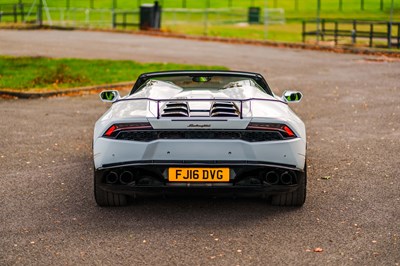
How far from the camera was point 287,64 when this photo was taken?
79.5 ft

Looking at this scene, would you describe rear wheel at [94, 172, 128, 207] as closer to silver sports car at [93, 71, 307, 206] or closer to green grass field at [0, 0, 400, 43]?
silver sports car at [93, 71, 307, 206]

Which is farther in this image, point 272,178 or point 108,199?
point 108,199

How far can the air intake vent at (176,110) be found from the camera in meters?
7.26

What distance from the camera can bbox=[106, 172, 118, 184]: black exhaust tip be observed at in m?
7.34

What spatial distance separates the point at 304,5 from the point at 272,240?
71.4 meters

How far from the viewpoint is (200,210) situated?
25.1ft

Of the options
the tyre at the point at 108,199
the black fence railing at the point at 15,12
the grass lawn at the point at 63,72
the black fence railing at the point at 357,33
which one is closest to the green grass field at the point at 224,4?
the black fence railing at the point at 15,12

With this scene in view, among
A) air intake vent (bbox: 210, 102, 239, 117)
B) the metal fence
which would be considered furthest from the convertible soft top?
the metal fence

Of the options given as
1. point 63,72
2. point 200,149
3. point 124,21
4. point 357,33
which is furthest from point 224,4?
A: point 200,149

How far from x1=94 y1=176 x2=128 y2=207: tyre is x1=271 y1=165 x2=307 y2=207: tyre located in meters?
1.33

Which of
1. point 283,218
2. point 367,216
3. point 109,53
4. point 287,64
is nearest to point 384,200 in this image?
point 367,216

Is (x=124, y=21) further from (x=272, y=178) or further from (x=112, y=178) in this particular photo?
(x=272, y=178)

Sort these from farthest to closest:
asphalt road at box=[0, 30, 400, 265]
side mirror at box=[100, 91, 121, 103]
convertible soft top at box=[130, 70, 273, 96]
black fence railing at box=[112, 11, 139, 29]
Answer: black fence railing at box=[112, 11, 139, 29] < convertible soft top at box=[130, 70, 273, 96] < side mirror at box=[100, 91, 121, 103] < asphalt road at box=[0, 30, 400, 265]

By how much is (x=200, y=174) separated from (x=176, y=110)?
60 cm
